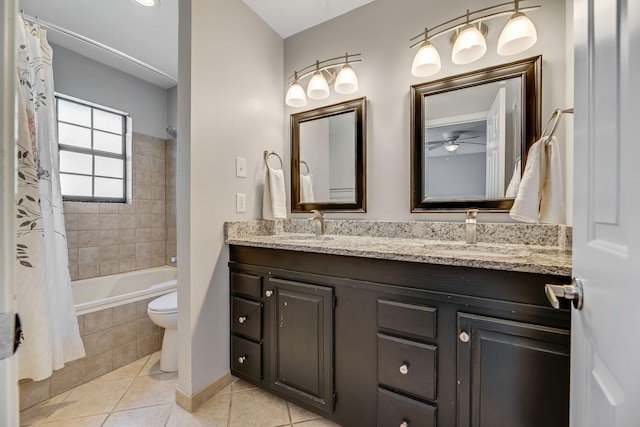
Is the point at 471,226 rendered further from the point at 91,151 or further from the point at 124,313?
the point at 91,151

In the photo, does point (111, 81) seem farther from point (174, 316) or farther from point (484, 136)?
point (484, 136)

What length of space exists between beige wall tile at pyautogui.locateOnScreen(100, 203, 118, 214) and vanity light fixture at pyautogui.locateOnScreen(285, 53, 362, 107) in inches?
79.0

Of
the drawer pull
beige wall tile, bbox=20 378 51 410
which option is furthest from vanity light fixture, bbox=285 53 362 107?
beige wall tile, bbox=20 378 51 410

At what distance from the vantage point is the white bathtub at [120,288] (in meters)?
1.86

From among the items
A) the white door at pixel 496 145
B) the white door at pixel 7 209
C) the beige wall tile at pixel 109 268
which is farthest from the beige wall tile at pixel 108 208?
the white door at pixel 496 145

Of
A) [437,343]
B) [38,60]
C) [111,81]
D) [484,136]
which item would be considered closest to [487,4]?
[484,136]

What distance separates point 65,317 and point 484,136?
258cm

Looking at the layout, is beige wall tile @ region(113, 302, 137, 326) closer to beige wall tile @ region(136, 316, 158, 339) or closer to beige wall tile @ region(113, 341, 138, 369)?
beige wall tile @ region(136, 316, 158, 339)

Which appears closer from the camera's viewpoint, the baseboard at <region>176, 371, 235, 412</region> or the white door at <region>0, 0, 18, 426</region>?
the white door at <region>0, 0, 18, 426</region>

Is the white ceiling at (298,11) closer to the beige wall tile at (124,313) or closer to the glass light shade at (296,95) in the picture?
the glass light shade at (296,95)

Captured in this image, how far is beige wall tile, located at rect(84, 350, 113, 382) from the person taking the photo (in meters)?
1.69

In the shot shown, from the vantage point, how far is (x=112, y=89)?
258 centimetres

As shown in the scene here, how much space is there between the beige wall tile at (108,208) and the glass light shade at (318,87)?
2.19m

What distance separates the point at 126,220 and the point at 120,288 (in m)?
0.66
